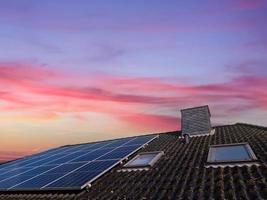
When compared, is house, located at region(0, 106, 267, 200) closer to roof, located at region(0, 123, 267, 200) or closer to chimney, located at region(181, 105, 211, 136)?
roof, located at region(0, 123, 267, 200)

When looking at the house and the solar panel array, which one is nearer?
the house

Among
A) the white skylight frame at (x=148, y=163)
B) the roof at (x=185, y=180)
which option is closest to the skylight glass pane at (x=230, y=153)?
the roof at (x=185, y=180)

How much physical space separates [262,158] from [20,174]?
10773 millimetres

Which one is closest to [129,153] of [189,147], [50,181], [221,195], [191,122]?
[189,147]

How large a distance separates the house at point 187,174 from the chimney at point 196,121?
116 centimetres

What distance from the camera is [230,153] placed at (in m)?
12.8

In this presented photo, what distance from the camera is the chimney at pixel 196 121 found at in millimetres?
18750

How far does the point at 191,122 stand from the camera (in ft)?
64.3

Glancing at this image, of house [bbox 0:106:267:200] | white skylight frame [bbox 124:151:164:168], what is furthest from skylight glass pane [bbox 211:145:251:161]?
white skylight frame [bbox 124:151:164:168]

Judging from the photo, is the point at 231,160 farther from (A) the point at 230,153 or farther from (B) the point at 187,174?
(B) the point at 187,174

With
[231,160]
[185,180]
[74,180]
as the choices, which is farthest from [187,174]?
[74,180]

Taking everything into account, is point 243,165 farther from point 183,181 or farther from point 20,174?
point 20,174

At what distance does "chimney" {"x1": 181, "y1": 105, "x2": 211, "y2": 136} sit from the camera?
18.8m

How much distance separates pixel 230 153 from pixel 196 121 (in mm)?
6710
